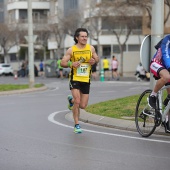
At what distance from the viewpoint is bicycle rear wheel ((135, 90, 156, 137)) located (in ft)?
29.6

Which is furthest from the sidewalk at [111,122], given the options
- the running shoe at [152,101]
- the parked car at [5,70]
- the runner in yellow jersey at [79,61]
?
the parked car at [5,70]

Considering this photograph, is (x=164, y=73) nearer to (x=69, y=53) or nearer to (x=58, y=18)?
(x=69, y=53)

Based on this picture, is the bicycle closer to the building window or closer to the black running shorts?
the black running shorts

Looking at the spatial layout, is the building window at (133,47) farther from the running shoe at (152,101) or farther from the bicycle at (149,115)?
the running shoe at (152,101)

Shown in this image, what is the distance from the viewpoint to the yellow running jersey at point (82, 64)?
379 inches

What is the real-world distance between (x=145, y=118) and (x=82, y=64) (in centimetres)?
159

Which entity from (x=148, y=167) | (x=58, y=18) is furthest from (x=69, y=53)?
(x=58, y=18)

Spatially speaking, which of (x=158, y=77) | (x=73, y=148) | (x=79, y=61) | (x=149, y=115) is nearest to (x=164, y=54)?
(x=158, y=77)

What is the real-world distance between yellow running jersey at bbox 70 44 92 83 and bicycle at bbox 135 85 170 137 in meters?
1.18

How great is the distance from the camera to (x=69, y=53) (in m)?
9.62

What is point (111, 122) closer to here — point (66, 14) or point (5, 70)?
point (5, 70)

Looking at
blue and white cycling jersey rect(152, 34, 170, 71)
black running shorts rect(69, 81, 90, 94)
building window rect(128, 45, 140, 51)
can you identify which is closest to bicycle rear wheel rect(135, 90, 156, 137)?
blue and white cycling jersey rect(152, 34, 170, 71)

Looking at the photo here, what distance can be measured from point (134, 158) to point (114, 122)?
3542 mm

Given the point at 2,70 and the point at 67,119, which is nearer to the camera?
the point at 67,119
